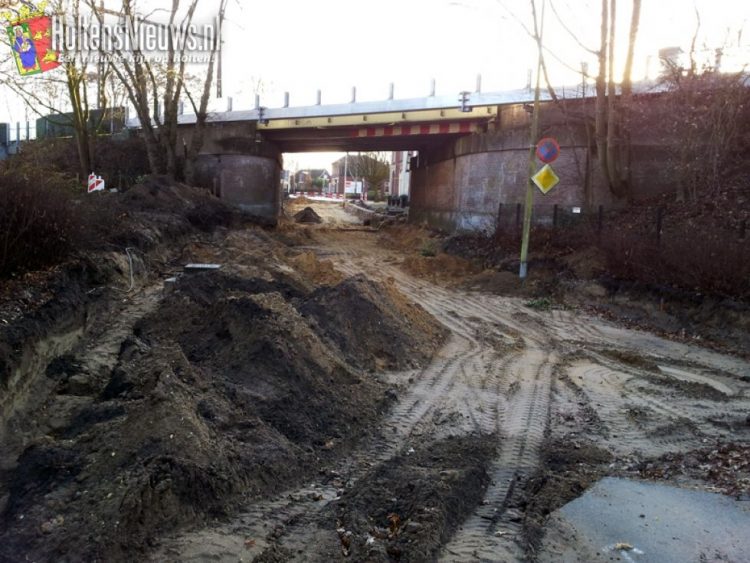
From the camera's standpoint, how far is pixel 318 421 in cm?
627

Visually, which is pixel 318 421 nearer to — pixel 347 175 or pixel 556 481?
pixel 556 481

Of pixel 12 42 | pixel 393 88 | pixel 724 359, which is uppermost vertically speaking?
A: pixel 393 88

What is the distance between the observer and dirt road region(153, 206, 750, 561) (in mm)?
4164

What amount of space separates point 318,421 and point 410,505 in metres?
1.93

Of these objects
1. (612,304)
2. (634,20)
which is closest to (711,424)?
(612,304)

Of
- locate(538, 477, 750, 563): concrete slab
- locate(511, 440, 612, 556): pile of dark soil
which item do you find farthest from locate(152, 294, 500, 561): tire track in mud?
locate(538, 477, 750, 563): concrete slab

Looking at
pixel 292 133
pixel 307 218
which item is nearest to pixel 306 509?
pixel 292 133

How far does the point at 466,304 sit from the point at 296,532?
34.7ft

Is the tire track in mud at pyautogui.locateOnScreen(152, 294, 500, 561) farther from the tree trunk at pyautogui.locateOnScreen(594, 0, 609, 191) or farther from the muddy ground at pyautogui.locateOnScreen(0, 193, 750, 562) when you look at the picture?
the tree trunk at pyautogui.locateOnScreen(594, 0, 609, 191)

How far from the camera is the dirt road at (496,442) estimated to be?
13.7 feet

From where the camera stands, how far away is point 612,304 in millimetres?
13992

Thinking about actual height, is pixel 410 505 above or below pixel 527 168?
below

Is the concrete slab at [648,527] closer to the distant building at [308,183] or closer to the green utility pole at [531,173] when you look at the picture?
the green utility pole at [531,173]

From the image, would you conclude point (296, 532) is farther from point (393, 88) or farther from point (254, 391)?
point (393, 88)
